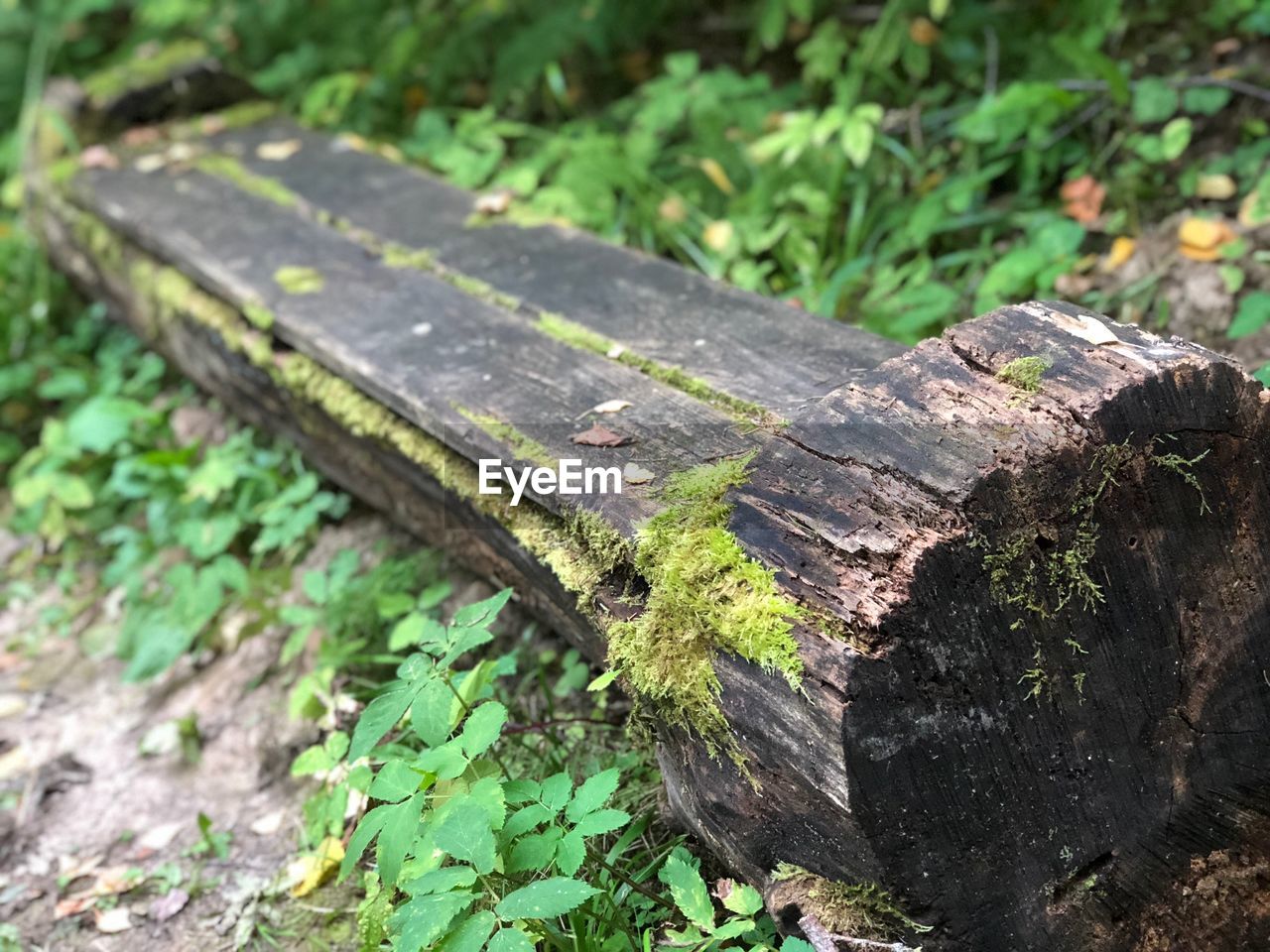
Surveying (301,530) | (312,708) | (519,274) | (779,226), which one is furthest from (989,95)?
(312,708)

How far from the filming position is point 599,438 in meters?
2.02

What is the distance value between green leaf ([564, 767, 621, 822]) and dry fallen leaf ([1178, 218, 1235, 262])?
233cm

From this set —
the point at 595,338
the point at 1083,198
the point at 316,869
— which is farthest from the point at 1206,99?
the point at 316,869

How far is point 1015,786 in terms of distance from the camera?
5.07 feet

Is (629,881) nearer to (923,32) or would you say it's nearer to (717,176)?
(717,176)

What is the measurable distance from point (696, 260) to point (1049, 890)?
254cm

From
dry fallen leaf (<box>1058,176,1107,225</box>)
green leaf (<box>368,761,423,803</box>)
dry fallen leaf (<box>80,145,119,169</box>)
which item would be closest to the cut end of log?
green leaf (<box>368,761,423,803</box>)

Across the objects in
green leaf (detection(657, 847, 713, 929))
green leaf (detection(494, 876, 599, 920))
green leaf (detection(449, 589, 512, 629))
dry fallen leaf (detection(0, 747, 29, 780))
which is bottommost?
dry fallen leaf (detection(0, 747, 29, 780))

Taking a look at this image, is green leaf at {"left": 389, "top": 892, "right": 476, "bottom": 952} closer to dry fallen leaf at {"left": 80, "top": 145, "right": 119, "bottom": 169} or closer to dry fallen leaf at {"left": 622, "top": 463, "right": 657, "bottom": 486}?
dry fallen leaf at {"left": 622, "top": 463, "right": 657, "bottom": 486}

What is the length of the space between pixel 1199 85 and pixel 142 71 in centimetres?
457

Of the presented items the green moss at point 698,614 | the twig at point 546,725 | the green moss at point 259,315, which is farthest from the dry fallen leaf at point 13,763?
the green moss at point 698,614

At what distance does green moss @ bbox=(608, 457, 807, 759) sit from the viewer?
5.00 ft

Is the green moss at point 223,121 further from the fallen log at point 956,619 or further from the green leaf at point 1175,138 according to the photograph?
the green leaf at point 1175,138

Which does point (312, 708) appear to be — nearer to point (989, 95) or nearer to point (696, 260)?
point (696, 260)
